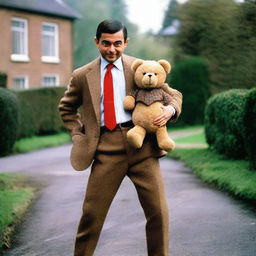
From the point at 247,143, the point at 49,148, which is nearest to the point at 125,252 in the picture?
the point at 247,143

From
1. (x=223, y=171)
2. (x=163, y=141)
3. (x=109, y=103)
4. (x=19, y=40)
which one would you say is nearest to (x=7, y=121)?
(x=223, y=171)

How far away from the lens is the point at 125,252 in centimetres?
488

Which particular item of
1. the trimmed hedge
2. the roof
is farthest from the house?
the trimmed hedge

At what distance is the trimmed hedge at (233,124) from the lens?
812 cm

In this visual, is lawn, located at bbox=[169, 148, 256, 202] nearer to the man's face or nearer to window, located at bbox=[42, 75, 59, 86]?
the man's face

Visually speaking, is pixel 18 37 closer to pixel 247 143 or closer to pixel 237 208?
pixel 247 143

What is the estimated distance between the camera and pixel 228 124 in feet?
33.1

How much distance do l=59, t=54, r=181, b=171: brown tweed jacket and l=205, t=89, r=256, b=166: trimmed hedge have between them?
4.27 m

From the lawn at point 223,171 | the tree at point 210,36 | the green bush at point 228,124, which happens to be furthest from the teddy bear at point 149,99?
the tree at point 210,36

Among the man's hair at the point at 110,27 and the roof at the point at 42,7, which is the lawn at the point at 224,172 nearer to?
the man's hair at the point at 110,27

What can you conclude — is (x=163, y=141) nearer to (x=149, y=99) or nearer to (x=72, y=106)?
(x=149, y=99)

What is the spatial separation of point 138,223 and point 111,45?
277 centimetres

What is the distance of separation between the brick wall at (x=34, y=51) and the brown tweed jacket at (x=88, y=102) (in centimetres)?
2321

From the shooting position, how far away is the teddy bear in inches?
154
